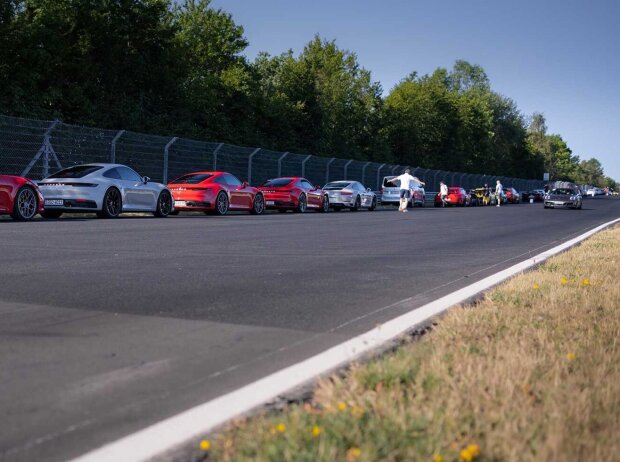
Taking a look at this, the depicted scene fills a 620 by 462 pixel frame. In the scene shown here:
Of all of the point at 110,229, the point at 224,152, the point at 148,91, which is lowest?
the point at 110,229

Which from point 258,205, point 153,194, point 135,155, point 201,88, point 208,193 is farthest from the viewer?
point 201,88

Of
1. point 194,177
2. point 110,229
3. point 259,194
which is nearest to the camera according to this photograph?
point 110,229

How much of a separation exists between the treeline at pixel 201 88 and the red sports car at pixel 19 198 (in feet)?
49.7

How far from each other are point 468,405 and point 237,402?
1.06m

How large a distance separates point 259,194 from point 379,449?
21.9m

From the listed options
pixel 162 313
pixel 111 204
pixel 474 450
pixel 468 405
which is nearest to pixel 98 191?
pixel 111 204

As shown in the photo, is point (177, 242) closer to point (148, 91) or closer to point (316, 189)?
point (316, 189)

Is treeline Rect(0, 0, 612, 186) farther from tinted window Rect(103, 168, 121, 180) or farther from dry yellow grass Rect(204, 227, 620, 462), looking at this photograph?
dry yellow grass Rect(204, 227, 620, 462)

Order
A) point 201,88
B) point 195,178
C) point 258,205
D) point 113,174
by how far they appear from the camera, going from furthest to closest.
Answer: point 201,88 < point 258,205 < point 195,178 < point 113,174

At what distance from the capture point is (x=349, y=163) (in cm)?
4025

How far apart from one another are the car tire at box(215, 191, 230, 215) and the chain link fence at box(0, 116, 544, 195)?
12.2 feet

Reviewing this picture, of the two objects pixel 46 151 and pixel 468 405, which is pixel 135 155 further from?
pixel 468 405

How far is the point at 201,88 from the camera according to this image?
42.8 metres

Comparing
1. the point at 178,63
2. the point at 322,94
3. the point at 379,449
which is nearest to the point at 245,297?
the point at 379,449
